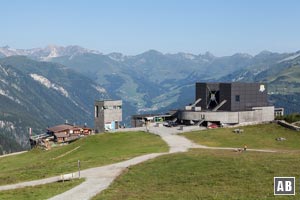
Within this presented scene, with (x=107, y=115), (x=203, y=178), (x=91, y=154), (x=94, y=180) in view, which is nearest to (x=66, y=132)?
(x=107, y=115)

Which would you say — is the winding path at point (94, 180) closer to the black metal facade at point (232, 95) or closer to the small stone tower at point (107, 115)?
the black metal facade at point (232, 95)

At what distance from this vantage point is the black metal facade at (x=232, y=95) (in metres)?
142

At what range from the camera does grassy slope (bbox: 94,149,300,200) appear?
143ft

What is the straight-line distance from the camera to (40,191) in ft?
166

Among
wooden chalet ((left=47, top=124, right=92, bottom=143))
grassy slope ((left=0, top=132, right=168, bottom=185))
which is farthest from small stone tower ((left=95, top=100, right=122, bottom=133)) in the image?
grassy slope ((left=0, top=132, right=168, bottom=185))

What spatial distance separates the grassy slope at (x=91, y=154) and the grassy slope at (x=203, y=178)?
12.3 metres

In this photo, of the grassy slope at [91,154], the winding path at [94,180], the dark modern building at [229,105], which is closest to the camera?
the winding path at [94,180]

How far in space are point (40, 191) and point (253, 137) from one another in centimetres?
5787

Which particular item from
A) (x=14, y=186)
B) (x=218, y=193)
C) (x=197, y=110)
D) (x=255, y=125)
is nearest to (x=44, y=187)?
(x=14, y=186)

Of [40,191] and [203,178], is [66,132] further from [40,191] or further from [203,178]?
[203,178]

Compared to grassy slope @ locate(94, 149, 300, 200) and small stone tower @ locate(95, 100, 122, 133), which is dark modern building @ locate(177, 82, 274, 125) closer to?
small stone tower @ locate(95, 100, 122, 133)

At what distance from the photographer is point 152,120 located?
153250 mm

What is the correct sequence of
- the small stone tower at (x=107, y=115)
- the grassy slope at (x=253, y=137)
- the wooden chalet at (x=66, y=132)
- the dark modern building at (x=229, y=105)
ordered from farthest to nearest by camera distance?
the wooden chalet at (x=66, y=132) → the small stone tower at (x=107, y=115) → the dark modern building at (x=229, y=105) → the grassy slope at (x=253, y=137)

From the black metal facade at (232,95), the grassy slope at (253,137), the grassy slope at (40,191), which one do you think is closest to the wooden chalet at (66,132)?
the black metal facade at (232,95)
